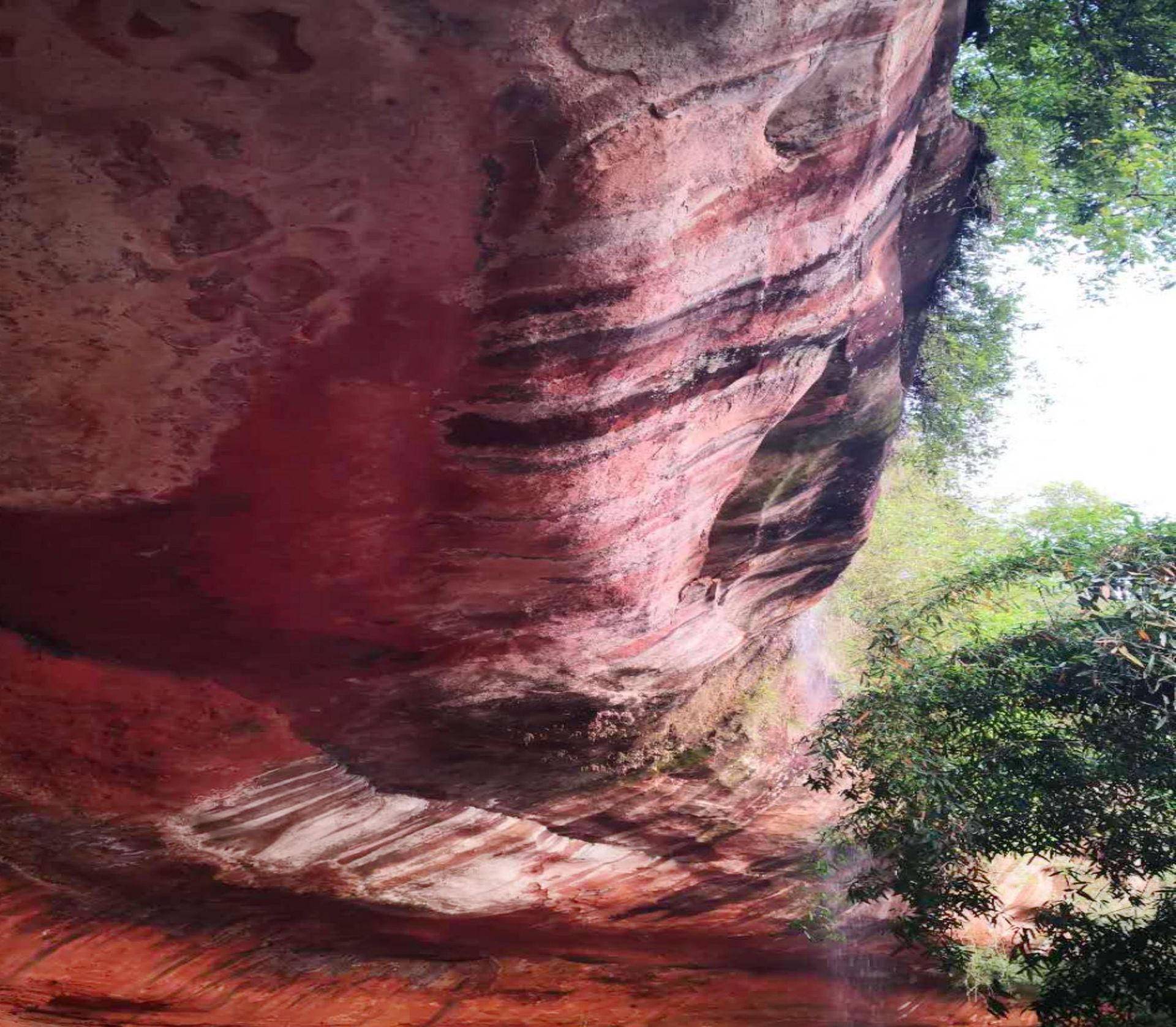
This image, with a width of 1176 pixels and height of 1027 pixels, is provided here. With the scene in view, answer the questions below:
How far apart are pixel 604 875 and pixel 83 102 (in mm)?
8576

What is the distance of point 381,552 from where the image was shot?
5.48 metres

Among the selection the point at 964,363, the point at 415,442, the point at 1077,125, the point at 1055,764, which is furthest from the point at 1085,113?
the point at 415,442

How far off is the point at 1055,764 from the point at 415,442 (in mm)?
6439

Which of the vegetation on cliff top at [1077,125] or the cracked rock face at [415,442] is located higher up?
the vegetation on cliff top at [1077,125]

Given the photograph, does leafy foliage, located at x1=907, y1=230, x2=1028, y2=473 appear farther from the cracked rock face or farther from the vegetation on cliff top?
the cracked rock face

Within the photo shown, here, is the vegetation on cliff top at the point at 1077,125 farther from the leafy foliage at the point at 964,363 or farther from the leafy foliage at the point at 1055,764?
the leafy foliage at the point at 1055,764

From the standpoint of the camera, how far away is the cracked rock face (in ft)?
11.5

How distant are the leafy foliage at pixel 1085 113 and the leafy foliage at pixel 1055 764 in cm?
269

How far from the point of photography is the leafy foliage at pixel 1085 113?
7.27 metres

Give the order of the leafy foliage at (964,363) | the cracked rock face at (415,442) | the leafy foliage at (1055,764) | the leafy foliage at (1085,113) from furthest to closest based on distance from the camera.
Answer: the leafy foliage at (964,363) < the leafy foliage at (1055,764) < the leafy foliage at (1085,113) < the cracked rock face at (415,442)

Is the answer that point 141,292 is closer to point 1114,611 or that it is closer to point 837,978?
point 1114,611

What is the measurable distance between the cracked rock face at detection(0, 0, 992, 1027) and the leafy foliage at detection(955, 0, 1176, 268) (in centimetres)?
97

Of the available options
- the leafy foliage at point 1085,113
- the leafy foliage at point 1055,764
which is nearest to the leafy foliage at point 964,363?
the leafy foliage at point 1085,113

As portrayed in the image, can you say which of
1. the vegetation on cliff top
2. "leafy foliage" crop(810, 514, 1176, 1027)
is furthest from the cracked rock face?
"leafy foliage" crop(810, 514, 1176, 1027)
